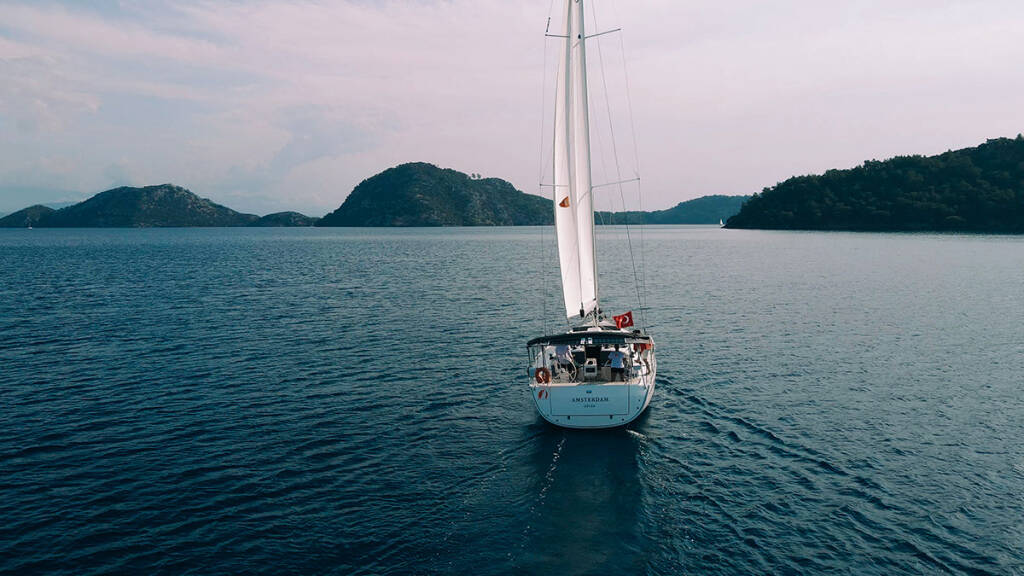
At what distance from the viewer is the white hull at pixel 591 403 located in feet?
75.5

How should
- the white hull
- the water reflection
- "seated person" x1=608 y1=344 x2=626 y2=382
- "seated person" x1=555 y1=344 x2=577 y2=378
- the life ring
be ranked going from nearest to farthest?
the water reflection → the white hull → the life ring → "seated person" x1=608 y1=344 x2=626 y2=382 → "seated person" x1=555 y1=344 x2=577 y2=378

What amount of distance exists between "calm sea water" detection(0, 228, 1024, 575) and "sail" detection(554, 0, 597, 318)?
25.8ft

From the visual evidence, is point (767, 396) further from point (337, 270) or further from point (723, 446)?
point (337, 270)

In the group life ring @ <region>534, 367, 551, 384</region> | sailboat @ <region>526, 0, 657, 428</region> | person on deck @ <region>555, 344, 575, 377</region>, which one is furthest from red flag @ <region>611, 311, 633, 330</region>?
life ring @ <region>534, 367, 551, 384</region>

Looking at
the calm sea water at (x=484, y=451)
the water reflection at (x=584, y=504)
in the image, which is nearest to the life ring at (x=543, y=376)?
the water reflection at (x=584, y=504)

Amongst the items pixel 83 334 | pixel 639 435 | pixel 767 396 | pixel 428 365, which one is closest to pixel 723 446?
pixel 639 435

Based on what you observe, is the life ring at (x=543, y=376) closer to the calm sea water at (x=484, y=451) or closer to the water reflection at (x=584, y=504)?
the water reflection at (x=584, y=504)

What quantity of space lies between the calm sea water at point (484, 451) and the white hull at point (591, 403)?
836mm

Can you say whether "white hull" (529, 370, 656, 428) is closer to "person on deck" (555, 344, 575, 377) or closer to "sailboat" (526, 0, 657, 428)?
"sailboat" (526, 0, 657, 428)

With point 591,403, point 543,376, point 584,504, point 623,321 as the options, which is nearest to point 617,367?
point 591,403

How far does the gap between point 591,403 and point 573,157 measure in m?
11.5

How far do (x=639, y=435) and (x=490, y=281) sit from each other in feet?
184

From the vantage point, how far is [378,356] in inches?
1449

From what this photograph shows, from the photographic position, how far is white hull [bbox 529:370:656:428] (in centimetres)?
2300
